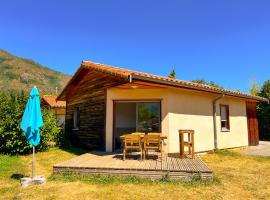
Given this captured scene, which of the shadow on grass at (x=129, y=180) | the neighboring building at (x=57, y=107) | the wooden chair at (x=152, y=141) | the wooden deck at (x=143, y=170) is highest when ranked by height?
the neighboring building at (x=57, y=107)

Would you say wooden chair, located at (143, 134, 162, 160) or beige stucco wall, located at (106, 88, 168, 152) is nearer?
wooden chair, located at (143, 134, 162, 160)

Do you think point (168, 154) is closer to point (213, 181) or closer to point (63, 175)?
point (213, 181)

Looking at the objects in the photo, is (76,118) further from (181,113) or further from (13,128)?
(181,113)

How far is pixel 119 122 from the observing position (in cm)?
1384

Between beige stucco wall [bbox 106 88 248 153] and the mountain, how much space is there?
56.8m

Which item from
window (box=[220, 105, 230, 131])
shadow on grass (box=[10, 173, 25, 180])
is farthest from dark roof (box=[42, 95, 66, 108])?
shadow on grass (box=[10, 173, 25, 180])

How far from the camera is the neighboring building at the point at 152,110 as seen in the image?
10109mm

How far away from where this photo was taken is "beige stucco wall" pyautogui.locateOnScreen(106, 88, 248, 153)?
10.1 m

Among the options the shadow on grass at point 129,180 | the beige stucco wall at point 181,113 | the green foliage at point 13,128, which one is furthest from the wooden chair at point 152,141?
the green foliage at point 13,128

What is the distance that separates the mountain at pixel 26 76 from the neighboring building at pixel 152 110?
53714mm

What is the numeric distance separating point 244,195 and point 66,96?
44.4 ft

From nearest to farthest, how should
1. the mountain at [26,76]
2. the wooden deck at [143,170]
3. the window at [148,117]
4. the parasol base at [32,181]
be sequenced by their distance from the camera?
the parasol base at [32,181] → the wooden deck at [143,170] → the window at [148,117] → the mountain at [26,76]

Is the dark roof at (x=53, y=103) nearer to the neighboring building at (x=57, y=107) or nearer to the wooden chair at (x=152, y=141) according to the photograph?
the neighboring building at (x=57, y=107)

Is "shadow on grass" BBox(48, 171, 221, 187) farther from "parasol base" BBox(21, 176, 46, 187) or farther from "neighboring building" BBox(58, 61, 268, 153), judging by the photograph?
"neighboring building" BBox(58, 61, 268, 153)
